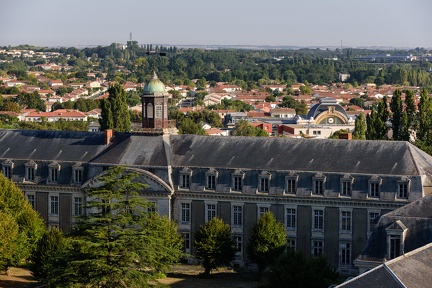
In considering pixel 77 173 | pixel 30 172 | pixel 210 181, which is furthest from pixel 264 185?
pixel 30 172

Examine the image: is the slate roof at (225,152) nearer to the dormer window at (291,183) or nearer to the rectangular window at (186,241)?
the dormer window at (291,183)

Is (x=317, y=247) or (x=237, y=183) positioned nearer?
(x=317, y=247)

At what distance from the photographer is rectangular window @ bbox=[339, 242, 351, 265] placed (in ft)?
204

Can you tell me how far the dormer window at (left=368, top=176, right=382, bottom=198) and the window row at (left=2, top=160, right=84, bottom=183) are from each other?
19357 mm

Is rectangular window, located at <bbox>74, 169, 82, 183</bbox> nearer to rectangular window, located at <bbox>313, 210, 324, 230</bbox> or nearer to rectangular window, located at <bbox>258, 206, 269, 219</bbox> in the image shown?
rectangular window, located at <bbox>258, 206, 269, 219</bbox>

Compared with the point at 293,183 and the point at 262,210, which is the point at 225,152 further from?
the point at 293,183

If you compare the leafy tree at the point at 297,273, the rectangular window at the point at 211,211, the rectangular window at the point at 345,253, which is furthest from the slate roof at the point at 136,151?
the leafy tree at the point at 297,273

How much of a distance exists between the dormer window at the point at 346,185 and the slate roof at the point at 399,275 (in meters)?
19.1

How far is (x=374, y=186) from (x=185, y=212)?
12410mm

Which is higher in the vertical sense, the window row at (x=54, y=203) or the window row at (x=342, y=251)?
the window row at (x=54, y=203)

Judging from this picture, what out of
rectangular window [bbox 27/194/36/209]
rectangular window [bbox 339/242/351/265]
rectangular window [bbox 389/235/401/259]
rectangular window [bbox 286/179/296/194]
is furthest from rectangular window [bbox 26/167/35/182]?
rectangular window [bbox 389/235/401/259]

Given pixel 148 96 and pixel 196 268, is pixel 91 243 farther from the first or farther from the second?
pixel 148 96

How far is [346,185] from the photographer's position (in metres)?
62.2

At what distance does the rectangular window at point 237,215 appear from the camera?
64.8 metres
